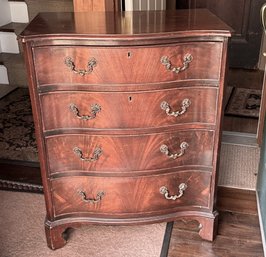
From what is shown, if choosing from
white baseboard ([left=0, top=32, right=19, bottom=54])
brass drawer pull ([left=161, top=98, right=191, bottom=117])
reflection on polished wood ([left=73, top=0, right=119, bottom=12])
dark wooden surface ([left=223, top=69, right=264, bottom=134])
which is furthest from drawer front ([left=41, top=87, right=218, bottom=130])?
white baseboard ([left=0, top=32, right=19, bottom=54])

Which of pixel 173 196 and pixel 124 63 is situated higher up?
pixel 124 63

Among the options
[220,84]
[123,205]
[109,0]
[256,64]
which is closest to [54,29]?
[109,0]

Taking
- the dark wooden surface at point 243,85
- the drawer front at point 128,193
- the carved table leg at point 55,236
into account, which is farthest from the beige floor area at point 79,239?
the dark wooden surface at point 243,85

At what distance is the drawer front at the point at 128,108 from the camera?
1.40 m


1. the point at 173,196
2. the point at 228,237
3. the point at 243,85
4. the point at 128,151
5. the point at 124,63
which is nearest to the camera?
Answer: the point at 124,63

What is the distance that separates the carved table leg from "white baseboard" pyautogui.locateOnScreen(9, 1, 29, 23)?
2280 millimetres

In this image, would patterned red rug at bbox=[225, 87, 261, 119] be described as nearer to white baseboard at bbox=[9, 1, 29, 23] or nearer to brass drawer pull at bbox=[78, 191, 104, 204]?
brass drawer pull at bbox=[78, 191, 104, 204]

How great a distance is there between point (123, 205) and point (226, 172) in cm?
84

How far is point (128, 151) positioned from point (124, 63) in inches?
13.6

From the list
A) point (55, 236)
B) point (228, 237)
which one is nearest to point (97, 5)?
point (55, 236)

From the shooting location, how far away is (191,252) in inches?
64.9

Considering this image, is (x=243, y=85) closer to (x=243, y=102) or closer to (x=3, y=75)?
(x=243, y=102)

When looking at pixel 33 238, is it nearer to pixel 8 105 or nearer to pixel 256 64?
pixel 8 105

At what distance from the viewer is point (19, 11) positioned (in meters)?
3.36
